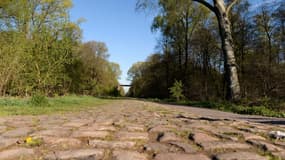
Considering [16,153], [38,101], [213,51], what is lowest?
[16,153]

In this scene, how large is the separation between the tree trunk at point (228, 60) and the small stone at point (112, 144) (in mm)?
9114

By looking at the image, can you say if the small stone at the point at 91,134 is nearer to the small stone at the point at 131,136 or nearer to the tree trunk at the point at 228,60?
the small stone at the point at 131,136

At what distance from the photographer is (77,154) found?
185cm

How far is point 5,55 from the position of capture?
10.7 m

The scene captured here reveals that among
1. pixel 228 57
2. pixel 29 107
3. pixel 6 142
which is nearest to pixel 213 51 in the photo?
pixel 228 57

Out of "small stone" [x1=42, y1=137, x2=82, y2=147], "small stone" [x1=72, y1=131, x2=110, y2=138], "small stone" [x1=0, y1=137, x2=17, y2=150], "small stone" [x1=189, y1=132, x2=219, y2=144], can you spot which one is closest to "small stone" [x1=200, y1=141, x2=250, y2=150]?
"small stone" [x1=189, y1=132, x2=219, y2=144]

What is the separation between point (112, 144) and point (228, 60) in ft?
31.7

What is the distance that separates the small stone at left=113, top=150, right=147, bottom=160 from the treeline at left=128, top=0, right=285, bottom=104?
934 cm

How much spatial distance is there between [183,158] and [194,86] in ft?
78.1

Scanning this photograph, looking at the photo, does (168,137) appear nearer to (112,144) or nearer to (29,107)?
(112,144)

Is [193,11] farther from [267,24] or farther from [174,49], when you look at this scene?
[267,24]

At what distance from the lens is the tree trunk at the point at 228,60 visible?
10406 mm

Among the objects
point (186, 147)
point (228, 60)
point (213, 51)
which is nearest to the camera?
point (186, 147)

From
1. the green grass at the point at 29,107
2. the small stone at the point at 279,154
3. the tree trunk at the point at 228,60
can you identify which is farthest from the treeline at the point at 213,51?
the small stone at the point at 279,154
